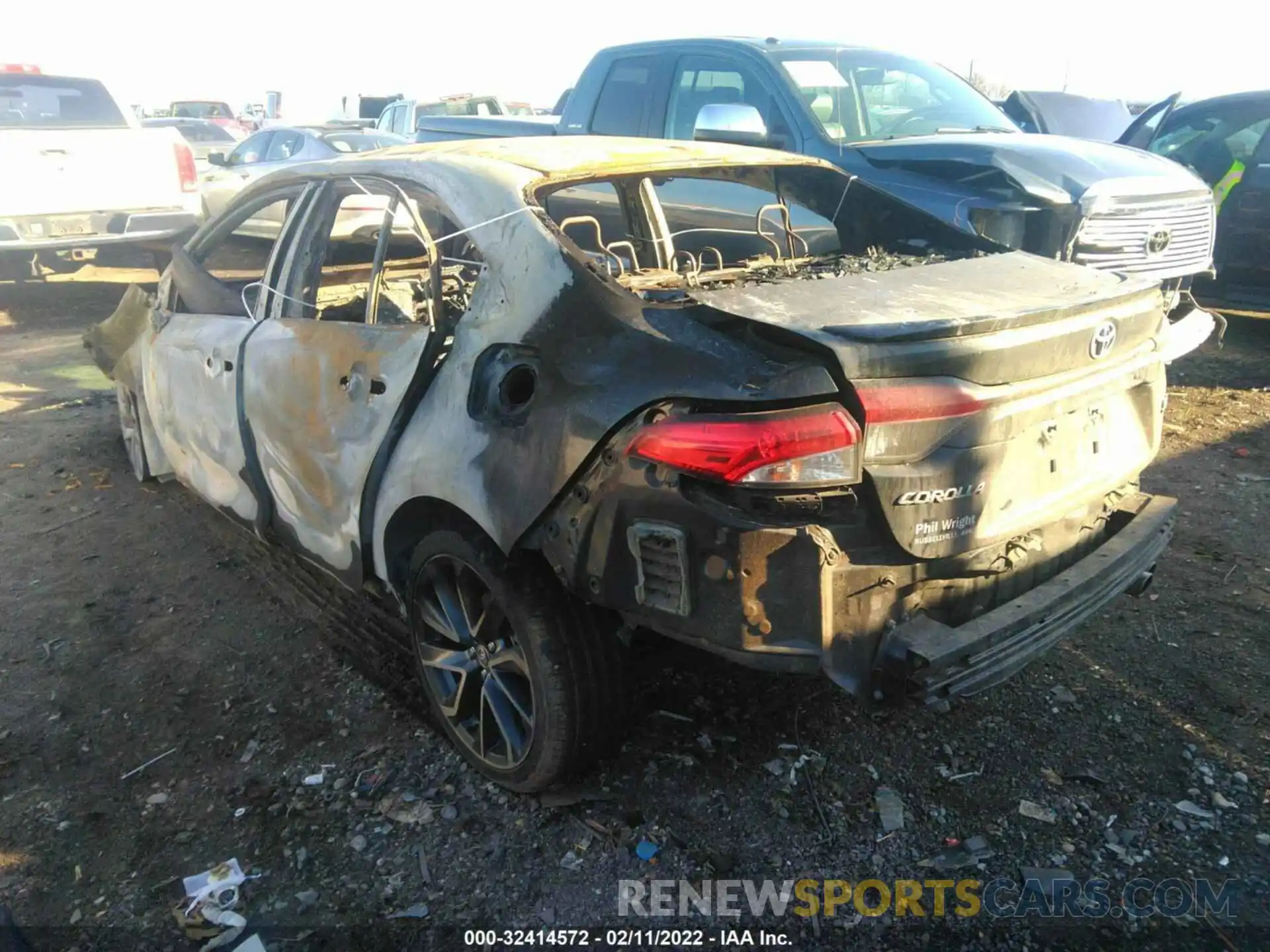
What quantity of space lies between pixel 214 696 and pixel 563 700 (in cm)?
149

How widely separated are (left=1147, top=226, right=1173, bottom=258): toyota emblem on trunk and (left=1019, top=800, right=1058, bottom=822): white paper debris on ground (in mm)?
4379

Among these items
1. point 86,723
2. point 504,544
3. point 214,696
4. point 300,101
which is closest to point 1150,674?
point 504,544

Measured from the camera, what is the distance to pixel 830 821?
102 inches

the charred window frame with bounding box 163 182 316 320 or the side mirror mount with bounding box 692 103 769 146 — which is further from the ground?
the side mirror mount with bounding box 692 103 769 146

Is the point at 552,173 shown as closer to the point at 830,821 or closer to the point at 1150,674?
the point at 830,821

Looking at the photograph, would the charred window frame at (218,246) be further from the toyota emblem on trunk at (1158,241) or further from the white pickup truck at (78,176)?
the white pickup truck at (78,176)

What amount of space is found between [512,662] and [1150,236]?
16.7ft

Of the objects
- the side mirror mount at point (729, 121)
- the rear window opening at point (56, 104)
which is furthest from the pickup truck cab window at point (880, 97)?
the rear window opening at point (56, 104)

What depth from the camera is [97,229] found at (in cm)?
862

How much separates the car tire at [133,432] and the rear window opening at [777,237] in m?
2.50

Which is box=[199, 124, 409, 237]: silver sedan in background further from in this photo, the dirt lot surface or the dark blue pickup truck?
the dirt lot surface

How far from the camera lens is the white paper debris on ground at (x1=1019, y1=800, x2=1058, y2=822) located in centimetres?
258

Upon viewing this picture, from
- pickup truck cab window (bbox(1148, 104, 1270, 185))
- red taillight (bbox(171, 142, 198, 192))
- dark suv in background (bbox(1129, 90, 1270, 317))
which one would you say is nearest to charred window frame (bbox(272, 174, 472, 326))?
dark suv in background (bbox(1129, 90, 1270, 317))

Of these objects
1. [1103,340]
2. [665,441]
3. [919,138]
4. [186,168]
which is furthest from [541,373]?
[186,168]
